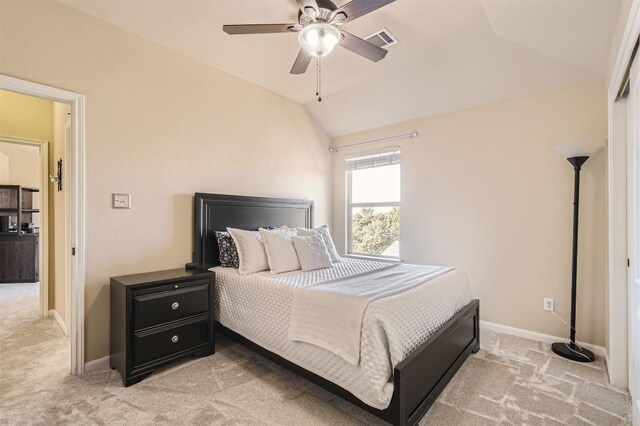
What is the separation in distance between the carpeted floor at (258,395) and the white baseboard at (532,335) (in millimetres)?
206

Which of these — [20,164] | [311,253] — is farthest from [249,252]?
[20,164]

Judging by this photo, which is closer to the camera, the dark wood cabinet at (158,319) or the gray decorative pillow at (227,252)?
the dark wood cabinet at (158,319)

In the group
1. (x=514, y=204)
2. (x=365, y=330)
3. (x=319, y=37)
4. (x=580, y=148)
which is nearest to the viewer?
(x=365, y=330)

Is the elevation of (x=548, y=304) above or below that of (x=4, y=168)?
below

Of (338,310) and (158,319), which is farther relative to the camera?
(158,319)

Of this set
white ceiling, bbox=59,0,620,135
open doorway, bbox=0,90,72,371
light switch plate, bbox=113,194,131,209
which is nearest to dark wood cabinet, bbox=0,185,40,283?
open doorway, bbox=0,90,72,371

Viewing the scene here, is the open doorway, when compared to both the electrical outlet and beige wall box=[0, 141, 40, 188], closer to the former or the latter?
beige wall box=[0, 141, 40, 188]

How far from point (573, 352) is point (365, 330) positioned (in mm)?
2237

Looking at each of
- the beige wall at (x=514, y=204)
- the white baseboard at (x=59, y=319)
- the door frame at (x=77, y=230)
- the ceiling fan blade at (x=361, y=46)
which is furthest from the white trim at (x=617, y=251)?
the white baseboard at (x=59, y=319)

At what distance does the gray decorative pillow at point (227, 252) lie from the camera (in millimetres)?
2922

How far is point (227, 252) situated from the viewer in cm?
295

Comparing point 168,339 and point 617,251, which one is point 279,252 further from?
point 617,251

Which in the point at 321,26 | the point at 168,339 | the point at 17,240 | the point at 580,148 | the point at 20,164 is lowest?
the point at 168,339

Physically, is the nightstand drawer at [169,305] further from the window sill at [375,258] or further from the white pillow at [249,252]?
the window sill at [375,258]
